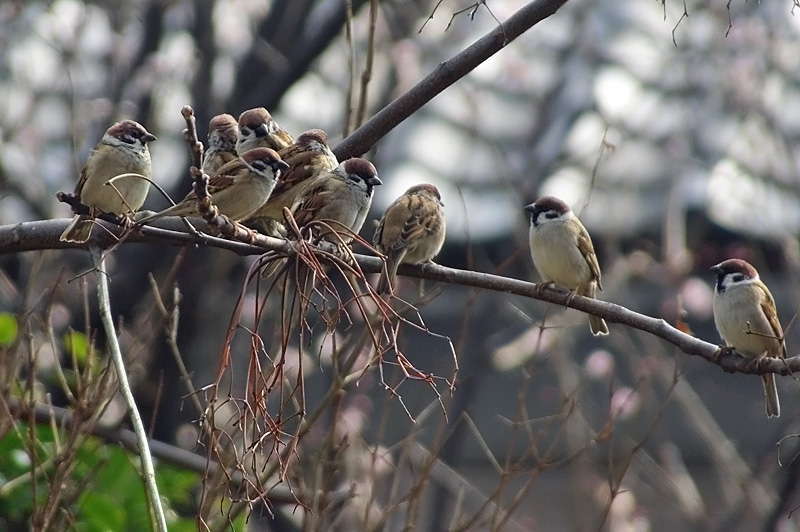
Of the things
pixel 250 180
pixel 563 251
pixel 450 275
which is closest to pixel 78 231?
pixel 250 180

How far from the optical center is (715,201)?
24.9 feet

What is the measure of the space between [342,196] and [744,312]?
5.52ft

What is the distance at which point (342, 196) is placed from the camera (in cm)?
432

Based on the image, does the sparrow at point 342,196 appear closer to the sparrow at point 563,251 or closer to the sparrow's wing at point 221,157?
the sparrow's wing at point 221,157

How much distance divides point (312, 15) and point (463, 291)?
2.14 meters

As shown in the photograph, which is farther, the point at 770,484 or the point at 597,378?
the point at 597,378

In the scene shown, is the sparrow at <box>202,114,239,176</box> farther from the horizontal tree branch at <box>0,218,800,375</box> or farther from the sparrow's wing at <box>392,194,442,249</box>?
the horizontal tree branch at <box>0,218,800,375</box>

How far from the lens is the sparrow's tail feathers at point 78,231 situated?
3.17 meters

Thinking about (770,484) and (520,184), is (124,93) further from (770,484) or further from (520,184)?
(770,484)

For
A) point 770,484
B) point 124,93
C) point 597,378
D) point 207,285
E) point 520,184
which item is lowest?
point 770,484

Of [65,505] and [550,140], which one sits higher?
[550,140]

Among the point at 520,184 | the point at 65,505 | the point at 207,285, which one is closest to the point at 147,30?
the point at 207,285

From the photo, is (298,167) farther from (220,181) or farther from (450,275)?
(450,275)

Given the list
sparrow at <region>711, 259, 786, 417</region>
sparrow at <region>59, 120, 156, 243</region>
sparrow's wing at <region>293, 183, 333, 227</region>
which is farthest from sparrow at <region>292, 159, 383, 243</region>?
sparrow at <region>711, 259, 786, 417</region>
